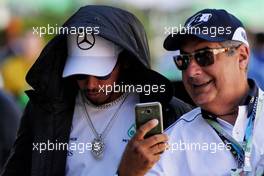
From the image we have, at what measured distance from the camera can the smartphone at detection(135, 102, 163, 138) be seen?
9.85ft

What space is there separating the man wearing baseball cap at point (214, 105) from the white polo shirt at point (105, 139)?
13.9 inches

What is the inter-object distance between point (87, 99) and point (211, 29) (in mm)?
773

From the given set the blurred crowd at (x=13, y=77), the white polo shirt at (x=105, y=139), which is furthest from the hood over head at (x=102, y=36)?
the blurred crowd at (x=13, y=77)

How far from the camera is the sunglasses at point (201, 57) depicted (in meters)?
3.14

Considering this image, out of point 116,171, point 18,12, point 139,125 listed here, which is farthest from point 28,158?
point 18,12

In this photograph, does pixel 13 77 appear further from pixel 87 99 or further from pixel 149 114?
pixel 149 114

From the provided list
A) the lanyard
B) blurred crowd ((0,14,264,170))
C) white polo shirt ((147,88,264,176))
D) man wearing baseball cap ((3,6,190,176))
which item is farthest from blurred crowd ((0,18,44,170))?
the lanyard

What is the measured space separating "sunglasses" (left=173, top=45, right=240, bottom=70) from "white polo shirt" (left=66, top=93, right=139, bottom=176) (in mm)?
459

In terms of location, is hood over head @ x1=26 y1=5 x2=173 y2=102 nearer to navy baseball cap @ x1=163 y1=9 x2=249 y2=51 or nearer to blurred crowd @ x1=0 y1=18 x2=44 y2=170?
navy baseball cap @ x1=163 y1=9 x2=249 y2=51

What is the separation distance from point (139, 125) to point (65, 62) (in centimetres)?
79

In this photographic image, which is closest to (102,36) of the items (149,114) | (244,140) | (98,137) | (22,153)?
(98,137)

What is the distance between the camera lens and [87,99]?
359 centimetres

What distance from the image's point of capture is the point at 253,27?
414 inches

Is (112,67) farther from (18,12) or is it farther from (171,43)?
(18,12)
